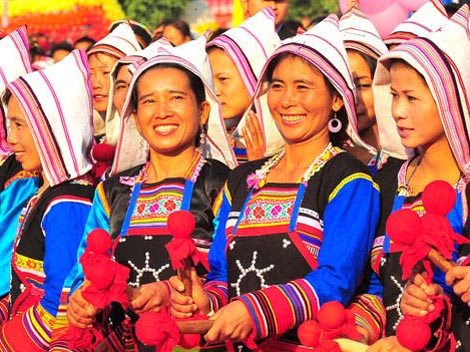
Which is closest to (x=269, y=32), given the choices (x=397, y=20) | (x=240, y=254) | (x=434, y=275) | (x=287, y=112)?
(x=397, y=20)

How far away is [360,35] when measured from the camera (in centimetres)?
537

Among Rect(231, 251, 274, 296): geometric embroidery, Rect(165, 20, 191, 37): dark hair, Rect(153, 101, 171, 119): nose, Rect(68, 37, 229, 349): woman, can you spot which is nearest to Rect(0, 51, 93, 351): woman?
Rect(68, 37, 229, 349): woman

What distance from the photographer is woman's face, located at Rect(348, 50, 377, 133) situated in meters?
5.09

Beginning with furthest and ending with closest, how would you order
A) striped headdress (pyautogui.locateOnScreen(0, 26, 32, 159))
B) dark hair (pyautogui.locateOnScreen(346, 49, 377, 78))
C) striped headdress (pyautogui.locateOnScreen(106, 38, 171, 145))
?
striped headdress (pyautogui.locateOnScreen(0, 26, 32, 159))
striped headdress (pyautogui.locateOnScreen(106, 38, 171, 145))
dark hair (pyautogui.locateOnScreen(346, 49, 377, 78))

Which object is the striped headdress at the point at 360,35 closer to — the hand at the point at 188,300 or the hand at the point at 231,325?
the hand at the point at 188,300

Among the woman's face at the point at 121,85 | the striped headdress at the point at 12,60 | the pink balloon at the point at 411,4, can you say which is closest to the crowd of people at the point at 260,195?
the woman's face at the point at 121,85

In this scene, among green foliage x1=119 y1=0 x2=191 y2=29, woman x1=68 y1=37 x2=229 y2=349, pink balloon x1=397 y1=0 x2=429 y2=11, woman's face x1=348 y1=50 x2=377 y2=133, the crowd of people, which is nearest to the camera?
the crowd of people

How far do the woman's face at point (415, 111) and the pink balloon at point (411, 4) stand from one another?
249 cm

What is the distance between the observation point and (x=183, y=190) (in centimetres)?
465

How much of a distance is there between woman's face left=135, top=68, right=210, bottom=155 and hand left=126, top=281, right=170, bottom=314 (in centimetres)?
77

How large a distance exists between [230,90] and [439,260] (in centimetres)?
252

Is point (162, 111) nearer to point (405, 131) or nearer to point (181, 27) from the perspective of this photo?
point (405, 131)

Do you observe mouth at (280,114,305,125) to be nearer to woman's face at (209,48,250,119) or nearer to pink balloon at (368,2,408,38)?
woman's face at (209,48,250,119)

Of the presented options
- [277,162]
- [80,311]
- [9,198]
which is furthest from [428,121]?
[9,198]
